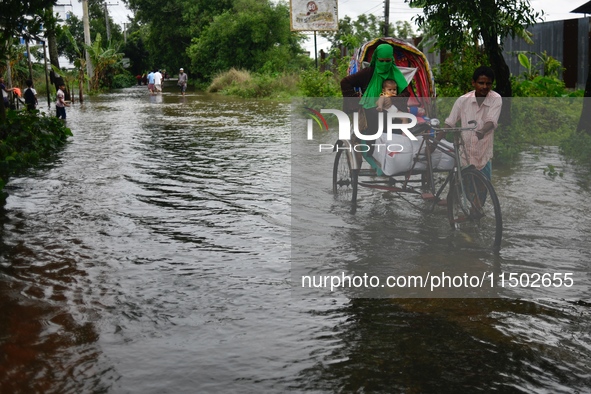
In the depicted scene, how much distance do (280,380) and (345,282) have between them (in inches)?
80.1

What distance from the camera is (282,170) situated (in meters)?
12.4

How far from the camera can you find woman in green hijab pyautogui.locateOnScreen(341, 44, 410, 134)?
8766 mm

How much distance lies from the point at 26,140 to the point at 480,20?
28.6 feet

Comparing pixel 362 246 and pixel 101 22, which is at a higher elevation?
pixel 101 22

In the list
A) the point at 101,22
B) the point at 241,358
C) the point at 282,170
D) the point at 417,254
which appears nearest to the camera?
the point at 241,358

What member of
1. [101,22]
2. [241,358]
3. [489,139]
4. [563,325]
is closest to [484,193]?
[489,139]

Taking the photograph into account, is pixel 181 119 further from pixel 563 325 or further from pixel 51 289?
pixel 563 325

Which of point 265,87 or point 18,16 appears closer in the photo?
point 18,16

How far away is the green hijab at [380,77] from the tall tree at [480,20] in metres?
4.92

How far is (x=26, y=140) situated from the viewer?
14.4 meters

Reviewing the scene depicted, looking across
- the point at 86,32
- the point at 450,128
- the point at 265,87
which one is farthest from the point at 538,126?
the point at 86,32

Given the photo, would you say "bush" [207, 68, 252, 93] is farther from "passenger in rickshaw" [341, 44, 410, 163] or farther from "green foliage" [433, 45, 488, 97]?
"passenger in rickshaw" [341, 44, 410, 163]

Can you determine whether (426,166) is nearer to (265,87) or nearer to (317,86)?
(317,86)

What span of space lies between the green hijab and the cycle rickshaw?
20.5 inches
